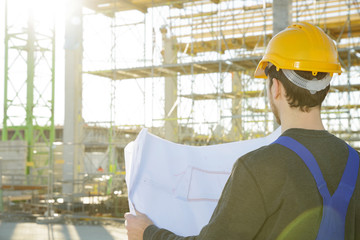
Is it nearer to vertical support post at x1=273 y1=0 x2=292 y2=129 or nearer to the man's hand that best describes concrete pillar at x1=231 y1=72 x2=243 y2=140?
vertical support post at x1=273 y1=0 x2=292 y2=129

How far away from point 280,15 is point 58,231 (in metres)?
7.40

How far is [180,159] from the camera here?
210cm

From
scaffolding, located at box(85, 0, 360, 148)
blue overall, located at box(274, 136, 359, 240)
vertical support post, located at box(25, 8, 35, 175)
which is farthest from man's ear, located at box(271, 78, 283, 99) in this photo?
vertical support post, located at box(25, 8, 35, 175)

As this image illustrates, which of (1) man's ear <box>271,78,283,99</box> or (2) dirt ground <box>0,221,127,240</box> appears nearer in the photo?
(1) man's ear <box>271,78,283,99</box>

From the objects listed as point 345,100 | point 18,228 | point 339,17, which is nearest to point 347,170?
point 18,228

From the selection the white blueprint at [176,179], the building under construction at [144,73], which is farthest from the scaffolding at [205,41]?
the white blueprint at [176,179]

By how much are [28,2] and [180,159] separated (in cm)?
2336

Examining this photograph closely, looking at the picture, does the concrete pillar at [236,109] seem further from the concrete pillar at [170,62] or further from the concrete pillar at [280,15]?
the concrete pillar at [280,15]

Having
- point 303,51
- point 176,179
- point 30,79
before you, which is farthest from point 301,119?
point 30,79

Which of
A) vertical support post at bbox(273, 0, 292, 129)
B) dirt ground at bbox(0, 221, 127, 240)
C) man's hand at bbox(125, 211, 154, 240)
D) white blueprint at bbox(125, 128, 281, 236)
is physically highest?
vertical support post at bbox(273, 0, 292, 129)

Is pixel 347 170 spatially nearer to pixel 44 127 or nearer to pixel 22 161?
pixel 22 161

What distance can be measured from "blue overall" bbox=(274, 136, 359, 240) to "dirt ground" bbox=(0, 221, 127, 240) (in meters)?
9.75

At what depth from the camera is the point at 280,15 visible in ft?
23.8

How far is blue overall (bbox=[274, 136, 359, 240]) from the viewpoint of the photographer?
1.51m
